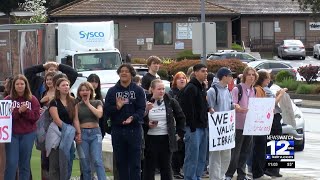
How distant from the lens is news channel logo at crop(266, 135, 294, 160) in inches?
598

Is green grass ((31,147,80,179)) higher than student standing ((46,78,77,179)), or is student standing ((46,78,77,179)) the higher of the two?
student standing ((46,78,77,179))

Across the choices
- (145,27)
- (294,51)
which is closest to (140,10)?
(145,27)

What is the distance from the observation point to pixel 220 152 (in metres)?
14.1

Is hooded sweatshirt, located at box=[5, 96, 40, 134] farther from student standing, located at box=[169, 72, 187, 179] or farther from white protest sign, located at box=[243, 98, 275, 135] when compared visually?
white protest sign, located at box=[243, 98, 275, 135]

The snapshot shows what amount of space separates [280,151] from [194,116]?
2476 mm

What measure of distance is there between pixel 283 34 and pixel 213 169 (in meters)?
58.6

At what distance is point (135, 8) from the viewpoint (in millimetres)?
65062

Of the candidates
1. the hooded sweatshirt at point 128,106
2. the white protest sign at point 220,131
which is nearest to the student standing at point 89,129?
the hooded sweatshirt at point 128,106

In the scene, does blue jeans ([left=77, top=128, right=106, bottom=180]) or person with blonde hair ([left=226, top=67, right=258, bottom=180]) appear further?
person with blonde hair ([left=226, top=67, right=258, bottom=180])

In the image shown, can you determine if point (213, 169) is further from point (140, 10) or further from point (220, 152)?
point (140, 10)

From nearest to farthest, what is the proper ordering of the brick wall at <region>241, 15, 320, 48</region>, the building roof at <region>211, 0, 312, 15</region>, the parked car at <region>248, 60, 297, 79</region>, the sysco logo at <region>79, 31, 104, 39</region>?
the sysco logo at <region>79, 31, 104, 39</region> < the parked car at <region>248, 60, 297, 79</region> < the building roof at <region>211, 0, 312, 15</region> < the brick wall at <region>241, 15, 320, 48</region>

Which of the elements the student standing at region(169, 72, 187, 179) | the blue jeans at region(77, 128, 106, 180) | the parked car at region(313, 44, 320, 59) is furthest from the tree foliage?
the blue jeans at region(77, 128, 106, 180)

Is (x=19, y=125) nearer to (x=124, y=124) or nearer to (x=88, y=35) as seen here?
(x=124, y=124)

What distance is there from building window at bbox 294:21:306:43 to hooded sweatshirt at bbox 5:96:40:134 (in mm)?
60484
